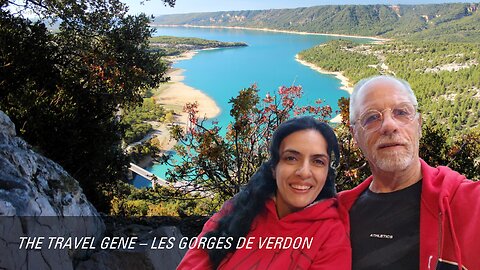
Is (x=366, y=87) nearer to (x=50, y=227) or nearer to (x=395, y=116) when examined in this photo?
(x=395, y=116)

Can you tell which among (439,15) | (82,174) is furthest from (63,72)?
(439,15)

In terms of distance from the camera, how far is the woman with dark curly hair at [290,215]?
159cm

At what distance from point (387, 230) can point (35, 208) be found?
8.66 ft

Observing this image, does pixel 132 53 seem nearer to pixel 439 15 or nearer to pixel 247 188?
pixel 247 188

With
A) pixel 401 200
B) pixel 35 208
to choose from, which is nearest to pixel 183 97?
pixel 35 208

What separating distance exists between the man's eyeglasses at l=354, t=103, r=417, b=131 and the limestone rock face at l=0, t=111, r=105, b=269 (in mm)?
2405

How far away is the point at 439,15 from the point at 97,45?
6492 inches

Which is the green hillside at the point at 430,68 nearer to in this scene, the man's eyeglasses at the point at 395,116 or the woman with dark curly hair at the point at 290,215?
the man's eyeglasses at the point at 395,116

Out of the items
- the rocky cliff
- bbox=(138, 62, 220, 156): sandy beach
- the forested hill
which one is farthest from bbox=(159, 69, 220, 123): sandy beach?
the forested hill

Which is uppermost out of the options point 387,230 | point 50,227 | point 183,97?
point 387,230

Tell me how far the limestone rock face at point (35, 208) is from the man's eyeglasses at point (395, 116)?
2.40 meters

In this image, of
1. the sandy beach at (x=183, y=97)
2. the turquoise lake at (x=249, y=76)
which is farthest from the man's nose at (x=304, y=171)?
the sandy beach at (x=183, y=97)

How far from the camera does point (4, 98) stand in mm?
4770

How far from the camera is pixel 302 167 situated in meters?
1.70
